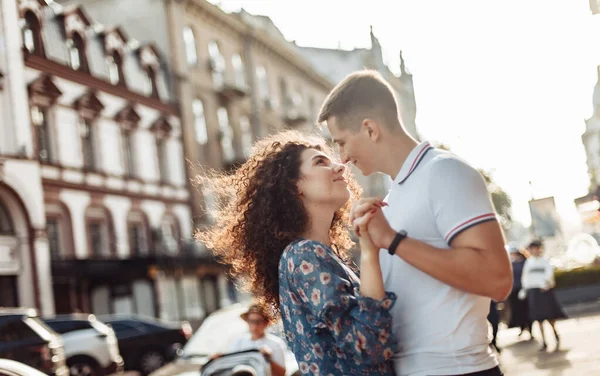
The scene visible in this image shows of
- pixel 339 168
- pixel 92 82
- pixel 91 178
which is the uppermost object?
pixel 92 82

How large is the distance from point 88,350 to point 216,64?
22589 mm

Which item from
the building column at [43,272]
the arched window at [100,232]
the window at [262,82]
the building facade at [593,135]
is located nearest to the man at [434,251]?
the building column at [43,272]

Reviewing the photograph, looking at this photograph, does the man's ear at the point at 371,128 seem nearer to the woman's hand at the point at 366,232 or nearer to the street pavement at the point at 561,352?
the woman's hand at the point at 366,232

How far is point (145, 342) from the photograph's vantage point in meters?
19.4

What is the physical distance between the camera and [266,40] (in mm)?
42625

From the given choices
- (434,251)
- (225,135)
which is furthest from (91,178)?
(434,251)

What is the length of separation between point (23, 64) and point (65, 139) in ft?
10.3

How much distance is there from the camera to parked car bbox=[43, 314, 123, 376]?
16141 millimetres

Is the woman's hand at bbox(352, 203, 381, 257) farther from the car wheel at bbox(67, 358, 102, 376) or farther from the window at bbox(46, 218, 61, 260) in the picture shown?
the window at bbox(46, 218, 61, 260)

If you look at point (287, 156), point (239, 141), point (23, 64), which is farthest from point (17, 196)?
point (287, 156)

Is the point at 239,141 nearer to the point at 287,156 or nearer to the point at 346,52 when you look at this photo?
the point at 346,52

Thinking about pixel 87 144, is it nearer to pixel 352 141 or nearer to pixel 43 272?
pixel 43 272

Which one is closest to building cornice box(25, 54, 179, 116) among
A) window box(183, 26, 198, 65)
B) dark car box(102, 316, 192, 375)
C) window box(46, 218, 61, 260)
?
window box(183, 26, 198, 65)

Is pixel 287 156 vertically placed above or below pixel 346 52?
below
